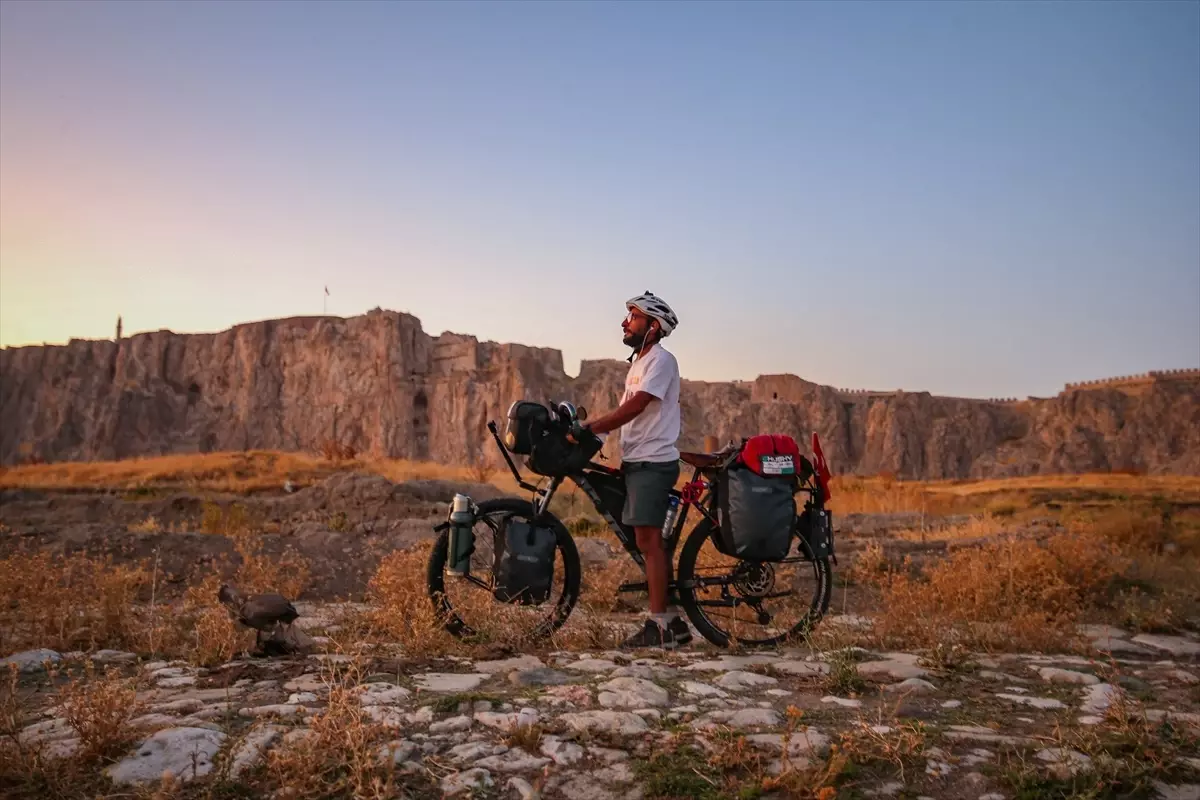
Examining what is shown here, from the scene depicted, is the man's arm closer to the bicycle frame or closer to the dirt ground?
the bicycle frame

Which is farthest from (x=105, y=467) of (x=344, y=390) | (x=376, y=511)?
(x=344, y=390)

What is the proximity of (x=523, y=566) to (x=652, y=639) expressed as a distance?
889 millimetres

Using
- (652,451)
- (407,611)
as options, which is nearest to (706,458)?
(652,451)

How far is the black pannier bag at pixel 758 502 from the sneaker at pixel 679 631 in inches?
21.1

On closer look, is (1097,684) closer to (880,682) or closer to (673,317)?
(880,682)

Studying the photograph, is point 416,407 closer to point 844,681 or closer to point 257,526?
point 257,526

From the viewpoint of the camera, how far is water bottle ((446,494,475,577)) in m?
5.16

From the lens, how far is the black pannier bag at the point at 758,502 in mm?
5246

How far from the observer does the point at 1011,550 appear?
7.33 metres

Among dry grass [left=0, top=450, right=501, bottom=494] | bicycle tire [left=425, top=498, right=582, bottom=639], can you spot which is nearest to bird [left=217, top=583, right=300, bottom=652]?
bicycle tire [left=425, top=498, right=582, bottom=639]

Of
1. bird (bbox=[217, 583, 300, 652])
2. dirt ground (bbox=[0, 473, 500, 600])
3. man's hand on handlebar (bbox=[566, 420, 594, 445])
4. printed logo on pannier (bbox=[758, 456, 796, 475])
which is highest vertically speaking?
man's hand on handlebar (bbox=[566, 420, 594, 445])

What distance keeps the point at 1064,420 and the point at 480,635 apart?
244 feet

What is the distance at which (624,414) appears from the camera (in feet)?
16.9

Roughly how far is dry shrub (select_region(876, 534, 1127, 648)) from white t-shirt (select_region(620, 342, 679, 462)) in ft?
6.16
